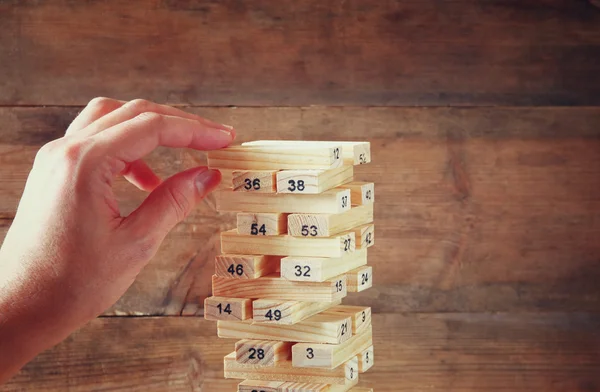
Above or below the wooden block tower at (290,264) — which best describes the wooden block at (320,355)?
below

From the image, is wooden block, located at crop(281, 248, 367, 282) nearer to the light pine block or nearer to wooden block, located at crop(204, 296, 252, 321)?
wooden block, located at crop(204, 296, 252, 321)

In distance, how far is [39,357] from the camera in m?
2.49

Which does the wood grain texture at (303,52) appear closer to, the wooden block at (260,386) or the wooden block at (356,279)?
the wooden block at (356,279)

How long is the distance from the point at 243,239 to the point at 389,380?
2.90ft

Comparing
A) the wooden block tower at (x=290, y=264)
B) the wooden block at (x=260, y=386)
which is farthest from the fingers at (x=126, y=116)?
the wooden block at (x=260, y=386)

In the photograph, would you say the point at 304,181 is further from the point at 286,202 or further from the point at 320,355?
the point at 320,355

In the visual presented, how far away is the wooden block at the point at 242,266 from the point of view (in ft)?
5.52

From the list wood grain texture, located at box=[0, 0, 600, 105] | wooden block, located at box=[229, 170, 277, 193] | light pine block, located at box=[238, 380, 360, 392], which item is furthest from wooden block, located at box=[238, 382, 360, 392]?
wood grain texture, located at box=[0, 0, 600, 105]

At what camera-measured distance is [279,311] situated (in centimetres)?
167

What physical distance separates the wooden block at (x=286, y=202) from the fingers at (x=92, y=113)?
1.04 feet

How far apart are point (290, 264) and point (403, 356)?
33.6 inches

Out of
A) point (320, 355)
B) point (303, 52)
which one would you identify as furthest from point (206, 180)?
point (303, 52)

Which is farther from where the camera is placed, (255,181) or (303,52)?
(303,52)

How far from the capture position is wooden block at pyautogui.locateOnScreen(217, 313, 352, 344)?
5.56ft
